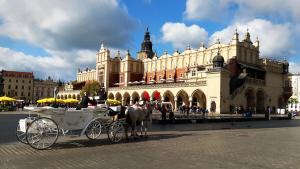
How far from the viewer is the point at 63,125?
11039mm

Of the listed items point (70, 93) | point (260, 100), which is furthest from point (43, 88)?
point (260, 100)

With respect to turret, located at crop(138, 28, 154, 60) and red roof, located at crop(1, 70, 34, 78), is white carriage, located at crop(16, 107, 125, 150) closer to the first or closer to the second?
turret, located at crop(138, 28, 154, 60)

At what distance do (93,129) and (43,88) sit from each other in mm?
141851

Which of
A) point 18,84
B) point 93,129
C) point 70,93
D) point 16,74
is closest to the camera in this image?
point 93,129

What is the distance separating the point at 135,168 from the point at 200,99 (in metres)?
53.6

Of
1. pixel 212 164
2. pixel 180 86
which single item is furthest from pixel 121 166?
pixel 180 86

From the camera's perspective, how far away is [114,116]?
13.9m

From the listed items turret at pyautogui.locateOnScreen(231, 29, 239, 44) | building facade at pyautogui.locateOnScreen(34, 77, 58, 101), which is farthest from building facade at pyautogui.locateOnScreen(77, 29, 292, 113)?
building facade at pyautogui.locateOnScreen(34, 77, 58, 101)

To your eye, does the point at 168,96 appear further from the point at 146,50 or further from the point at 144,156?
the point at 144,156

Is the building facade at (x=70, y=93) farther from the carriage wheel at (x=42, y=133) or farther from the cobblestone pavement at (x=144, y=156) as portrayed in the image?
the cobblestone pavement at (x=144, y=156)

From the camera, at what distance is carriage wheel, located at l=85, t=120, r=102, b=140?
12.1 m

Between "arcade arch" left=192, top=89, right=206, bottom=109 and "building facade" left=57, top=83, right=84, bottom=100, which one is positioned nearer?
"arcade arch" left=192, top=89, right=206, bottom=109

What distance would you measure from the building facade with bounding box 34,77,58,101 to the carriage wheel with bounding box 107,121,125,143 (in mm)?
136650

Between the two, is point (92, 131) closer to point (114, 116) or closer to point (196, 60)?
point (114, 116)
